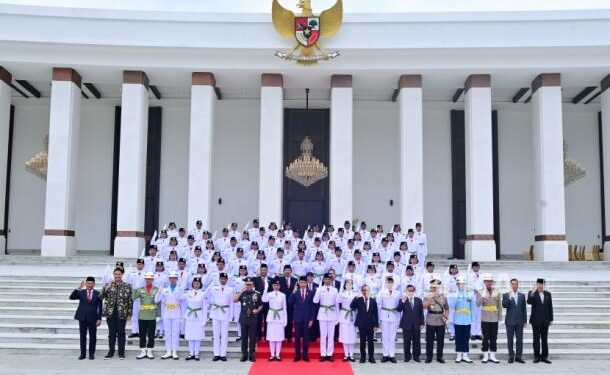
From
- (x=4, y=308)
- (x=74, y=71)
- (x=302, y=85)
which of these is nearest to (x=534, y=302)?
(x=4, y=308)

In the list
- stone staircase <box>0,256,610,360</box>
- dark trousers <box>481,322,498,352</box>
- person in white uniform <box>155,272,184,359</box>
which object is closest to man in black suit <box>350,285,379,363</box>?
stone staircase <box>0,256,610,360</box>

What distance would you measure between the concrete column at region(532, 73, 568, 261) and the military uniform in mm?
12617

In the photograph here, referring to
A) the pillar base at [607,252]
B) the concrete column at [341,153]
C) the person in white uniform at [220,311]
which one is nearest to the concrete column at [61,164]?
the concrete column at [341,153]

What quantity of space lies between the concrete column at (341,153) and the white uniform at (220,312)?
9591 millimetres

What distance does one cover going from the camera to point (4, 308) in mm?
13945

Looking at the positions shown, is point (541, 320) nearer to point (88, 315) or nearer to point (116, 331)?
point (116, 331)

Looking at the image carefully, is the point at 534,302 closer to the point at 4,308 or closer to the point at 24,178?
the point at 4,308

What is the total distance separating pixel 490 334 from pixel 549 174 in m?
11.2

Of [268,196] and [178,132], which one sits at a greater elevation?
[178,132]

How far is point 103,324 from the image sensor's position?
13.1 meters

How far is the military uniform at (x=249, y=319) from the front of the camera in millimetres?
11414

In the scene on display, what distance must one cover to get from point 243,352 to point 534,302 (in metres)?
5.21

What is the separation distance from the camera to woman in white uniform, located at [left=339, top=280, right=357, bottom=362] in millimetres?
11586

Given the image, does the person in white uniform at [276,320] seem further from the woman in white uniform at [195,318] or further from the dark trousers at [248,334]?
the woman in white uniform at [195,318]
